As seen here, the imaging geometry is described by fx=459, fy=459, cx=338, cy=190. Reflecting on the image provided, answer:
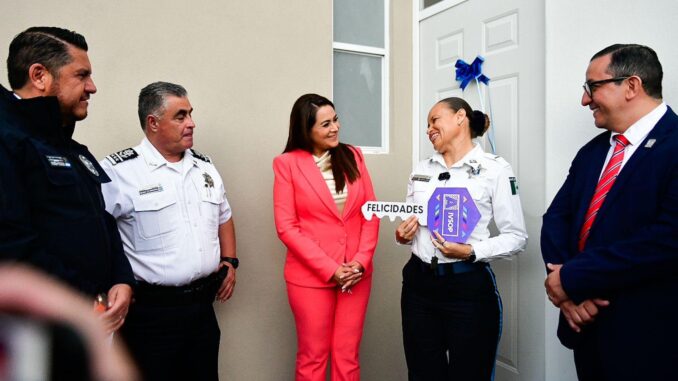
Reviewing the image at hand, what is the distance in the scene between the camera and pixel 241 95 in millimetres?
2721

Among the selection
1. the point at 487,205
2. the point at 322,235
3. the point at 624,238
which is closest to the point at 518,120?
the point at 487,205

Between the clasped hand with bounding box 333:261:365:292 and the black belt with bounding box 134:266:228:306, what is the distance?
0.59 meters

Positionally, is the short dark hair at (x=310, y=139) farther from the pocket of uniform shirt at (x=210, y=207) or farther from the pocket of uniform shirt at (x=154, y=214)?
the pocket of uniform shirt at (x=154, y=214)

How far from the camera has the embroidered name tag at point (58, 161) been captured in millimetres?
1352

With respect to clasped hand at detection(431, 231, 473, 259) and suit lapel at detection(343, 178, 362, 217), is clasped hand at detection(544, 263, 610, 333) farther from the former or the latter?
suit lapel at detection(343, 178, 362, 217)

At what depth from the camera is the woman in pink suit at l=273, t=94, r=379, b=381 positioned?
218 cm

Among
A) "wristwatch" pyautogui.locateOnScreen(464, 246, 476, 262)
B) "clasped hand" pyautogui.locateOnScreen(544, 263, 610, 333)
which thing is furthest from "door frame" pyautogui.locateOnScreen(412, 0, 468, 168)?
"clasped hand" pyautogui.locateOnScreen(544, 263, 610, 333)

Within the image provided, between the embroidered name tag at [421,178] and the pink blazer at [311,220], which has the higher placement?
the embroidered name tag at [421,178]

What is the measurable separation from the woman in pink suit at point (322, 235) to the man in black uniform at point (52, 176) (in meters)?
0.83

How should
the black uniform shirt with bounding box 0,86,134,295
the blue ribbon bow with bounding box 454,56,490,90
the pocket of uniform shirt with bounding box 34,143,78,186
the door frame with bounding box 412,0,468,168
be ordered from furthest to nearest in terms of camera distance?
1. the door frame with bounding box 412,0,468,168
2. the blue ribbon bow with bounding box 454,56,490,90
3. the pocket of uniform shirt with bounding box 34,143,78,186
4. the black uniform shirt with bounding box 0,86,134,295

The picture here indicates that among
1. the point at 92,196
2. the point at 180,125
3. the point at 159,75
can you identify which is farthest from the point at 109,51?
the point at 92,196

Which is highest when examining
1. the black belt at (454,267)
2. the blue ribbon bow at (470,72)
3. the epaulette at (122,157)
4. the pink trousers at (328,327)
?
the blue ribbon bow at (470,72)

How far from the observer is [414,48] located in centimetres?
331

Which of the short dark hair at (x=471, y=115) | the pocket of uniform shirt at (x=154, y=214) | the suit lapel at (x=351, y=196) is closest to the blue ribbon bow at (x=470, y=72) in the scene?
the short dark hair at (x=471, y=115)
